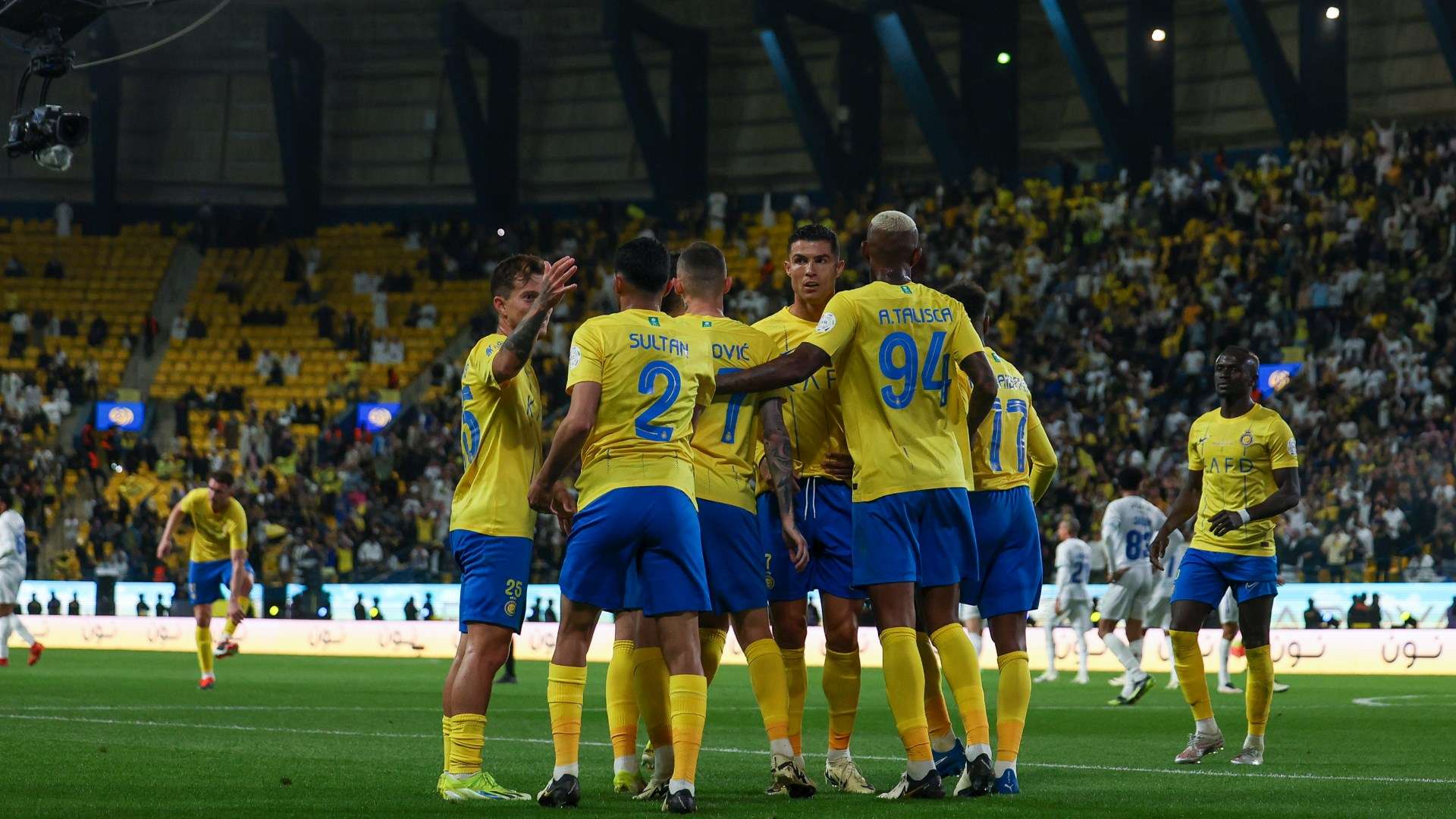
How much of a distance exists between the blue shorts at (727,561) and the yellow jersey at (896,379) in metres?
0.65

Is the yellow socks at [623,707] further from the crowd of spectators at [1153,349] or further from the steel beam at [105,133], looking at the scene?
the steel beam at [105,133]

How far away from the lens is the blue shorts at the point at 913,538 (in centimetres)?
865

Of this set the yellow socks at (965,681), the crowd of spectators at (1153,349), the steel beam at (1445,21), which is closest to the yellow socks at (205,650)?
the crowd of spectators at (1153,349)

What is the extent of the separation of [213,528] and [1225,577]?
12.8 metres

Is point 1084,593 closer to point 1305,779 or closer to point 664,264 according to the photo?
point 1305,779

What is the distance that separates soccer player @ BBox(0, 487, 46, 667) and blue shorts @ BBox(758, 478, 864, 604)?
57.0ft

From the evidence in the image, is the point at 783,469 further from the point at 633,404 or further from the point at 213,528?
the point at 213,528

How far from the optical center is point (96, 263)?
48062 millimetres

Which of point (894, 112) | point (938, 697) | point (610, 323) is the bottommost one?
point (938, 697)

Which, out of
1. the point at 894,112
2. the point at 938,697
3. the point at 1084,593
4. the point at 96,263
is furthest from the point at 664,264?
the point at 96,263

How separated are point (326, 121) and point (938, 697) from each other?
142 ft

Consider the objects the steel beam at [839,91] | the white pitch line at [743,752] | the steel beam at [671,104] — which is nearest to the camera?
the white pitch line at [743,752]

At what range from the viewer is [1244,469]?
11.9 m

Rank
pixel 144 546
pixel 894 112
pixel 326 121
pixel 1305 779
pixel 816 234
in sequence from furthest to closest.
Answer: pixel 326 121
pixel 894 112
pixel 144 546
pixel 1305 779
pixel 816 234
